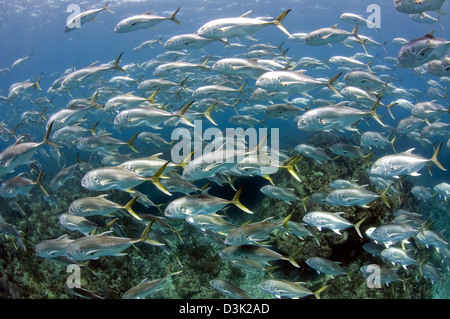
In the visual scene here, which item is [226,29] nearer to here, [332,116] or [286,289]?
[332,116]

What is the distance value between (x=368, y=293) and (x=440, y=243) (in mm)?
1543

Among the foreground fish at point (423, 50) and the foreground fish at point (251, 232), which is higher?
the foreground fish at point (423, 50)

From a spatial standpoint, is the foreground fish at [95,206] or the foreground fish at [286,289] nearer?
the foreground fish at [286,289]

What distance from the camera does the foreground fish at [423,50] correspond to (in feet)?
14.6

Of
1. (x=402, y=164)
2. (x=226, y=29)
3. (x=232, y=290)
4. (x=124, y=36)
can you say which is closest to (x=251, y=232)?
(x=232, y=290)

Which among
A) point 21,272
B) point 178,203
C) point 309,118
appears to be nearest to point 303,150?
point 309,118

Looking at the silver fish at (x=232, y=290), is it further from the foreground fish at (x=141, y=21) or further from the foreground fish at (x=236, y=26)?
the foreground fish at (x=141, y=21)

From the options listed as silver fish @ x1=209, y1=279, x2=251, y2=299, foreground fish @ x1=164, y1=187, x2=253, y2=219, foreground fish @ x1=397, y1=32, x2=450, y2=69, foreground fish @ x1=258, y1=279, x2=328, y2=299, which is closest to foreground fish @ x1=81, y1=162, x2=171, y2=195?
foreground fish @ x1=164, y1=187, x2=253, y2=219

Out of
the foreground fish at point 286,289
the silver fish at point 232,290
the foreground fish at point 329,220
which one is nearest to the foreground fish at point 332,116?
the foreground fish at point 329,220

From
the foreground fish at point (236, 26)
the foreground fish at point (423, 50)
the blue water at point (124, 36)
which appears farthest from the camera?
the blue water at point (124, 36)

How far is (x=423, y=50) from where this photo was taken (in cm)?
455

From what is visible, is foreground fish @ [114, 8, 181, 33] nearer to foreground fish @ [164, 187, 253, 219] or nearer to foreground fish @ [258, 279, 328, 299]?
foreground fish @ [164, 187, 253, 219]

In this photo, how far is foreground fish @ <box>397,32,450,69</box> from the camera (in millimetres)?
4453

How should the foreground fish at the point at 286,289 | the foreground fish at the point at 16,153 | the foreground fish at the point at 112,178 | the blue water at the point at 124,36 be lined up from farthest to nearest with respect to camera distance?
the blue water at the point at 124,36 → the foreground fish at the point at 16,153 → the foreground fish at the point at 112,178 → the foreground fish at the point at 286,289
